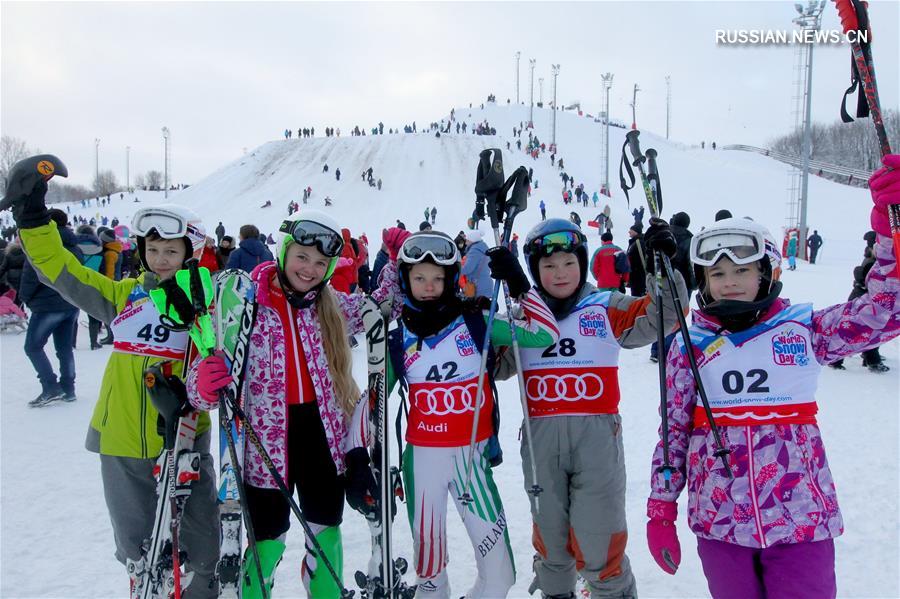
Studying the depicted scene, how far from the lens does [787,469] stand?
208cm

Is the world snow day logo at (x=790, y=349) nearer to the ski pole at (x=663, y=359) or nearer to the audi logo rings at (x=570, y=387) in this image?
the ski pole at (x=663, y=359)

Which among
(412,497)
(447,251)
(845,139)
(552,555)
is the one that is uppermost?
(845,139)

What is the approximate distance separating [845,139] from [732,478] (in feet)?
284

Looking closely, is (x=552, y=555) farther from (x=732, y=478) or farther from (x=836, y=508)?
(x=836, y=508)

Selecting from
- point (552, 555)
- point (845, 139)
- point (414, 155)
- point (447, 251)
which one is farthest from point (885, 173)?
point (845, 139)

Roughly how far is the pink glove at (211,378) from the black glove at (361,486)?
718mm

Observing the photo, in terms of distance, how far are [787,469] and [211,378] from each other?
93.4 inches

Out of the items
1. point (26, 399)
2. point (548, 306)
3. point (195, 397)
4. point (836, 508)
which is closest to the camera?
point (836, 508)

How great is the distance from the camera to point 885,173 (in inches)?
74.8

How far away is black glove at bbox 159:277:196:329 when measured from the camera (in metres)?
2.54

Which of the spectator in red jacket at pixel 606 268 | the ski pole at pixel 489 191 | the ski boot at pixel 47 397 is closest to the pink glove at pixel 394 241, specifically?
the ski pole at pixel 489 191

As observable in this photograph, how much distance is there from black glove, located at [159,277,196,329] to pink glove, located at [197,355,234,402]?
0.80 ft

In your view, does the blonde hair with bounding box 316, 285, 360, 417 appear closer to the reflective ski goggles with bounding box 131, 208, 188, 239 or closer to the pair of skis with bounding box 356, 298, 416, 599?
the pair of skis with bounding box 356, 298, 416, 599

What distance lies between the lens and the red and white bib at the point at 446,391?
282cm
